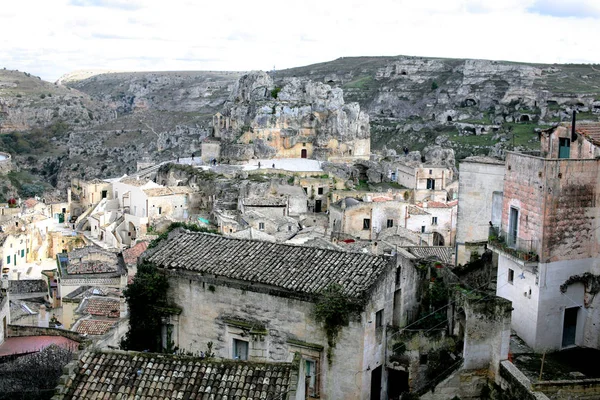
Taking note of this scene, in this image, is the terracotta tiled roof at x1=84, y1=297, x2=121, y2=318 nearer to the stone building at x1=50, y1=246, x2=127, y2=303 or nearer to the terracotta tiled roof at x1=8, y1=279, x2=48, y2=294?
the stone building at x1=50, y1=246, x2=127, y2=303

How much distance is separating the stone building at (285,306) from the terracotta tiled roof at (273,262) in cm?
2

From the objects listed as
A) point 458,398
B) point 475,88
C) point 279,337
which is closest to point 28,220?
point 279,337

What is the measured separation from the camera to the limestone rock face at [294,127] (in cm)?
6725

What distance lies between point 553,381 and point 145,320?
1005cm

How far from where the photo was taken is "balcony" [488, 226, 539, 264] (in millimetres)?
16453

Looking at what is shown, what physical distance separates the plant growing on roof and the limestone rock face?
4996 cm

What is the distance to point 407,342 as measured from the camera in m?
16.5

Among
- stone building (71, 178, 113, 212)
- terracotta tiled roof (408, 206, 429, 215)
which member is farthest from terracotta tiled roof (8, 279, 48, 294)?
terracotta tiled roof (408, 206, 429, 215)

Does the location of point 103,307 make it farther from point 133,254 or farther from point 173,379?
point 173,379

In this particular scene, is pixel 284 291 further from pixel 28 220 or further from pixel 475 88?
pixel 475 88

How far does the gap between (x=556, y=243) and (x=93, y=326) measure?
1469cm

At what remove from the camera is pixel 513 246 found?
17.2 meters

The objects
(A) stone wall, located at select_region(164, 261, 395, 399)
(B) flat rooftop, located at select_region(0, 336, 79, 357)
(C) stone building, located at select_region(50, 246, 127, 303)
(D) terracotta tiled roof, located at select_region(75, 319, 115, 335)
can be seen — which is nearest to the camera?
(A) stone wall, located at select_region(164, 261, 395, 399)

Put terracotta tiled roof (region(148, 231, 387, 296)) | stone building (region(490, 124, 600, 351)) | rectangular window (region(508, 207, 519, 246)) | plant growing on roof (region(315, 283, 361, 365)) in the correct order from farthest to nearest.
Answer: rectangular window (region(508, 207, 519, 246)), stone building (region(490, 124, 600, 351)), terracotta tiled roof (region(148, 231, 387, 296)), plant growing on roof (region(315, 283, 361, 365))
